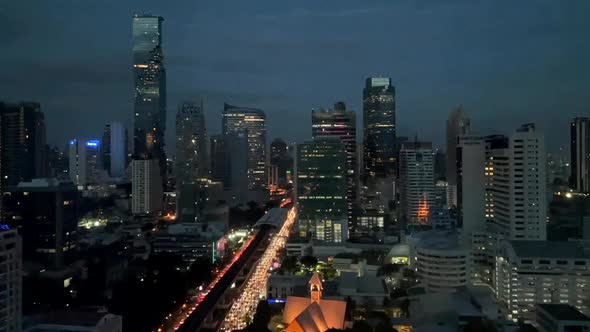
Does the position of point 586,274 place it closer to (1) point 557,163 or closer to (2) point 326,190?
(1) point 557,163

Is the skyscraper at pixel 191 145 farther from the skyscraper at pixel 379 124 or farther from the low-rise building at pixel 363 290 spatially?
the low-rise building at pixel 363 290

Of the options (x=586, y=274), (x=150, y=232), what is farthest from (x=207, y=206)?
(x=586, y=274)

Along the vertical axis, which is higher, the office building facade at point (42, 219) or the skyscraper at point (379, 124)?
the skyscraper at point (379, 124)

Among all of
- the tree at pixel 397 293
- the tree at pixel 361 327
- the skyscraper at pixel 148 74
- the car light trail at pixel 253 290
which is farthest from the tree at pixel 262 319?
the skyscraper at pixel 148 74

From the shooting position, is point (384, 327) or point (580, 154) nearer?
point (384, 327)

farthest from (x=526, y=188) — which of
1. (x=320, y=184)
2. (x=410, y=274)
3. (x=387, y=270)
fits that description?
(x=320, y=184)

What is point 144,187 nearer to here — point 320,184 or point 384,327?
point 320,184

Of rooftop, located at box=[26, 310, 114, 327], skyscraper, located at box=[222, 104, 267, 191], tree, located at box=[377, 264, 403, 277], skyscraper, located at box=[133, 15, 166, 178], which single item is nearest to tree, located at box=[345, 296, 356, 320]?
tree, located at box=[377, 264, 403, 277]
